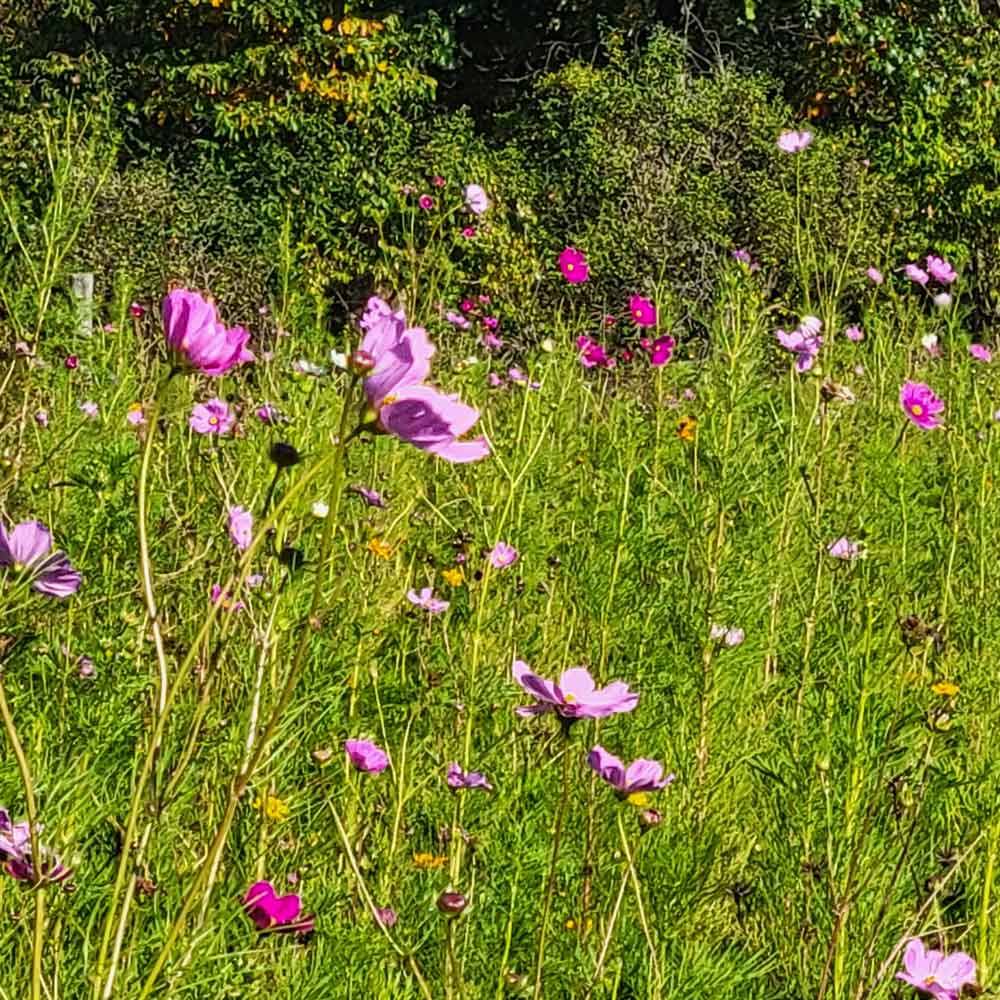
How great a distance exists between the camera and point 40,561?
2.70 feet

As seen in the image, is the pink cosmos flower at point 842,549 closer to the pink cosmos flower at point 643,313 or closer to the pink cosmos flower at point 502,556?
the pink cosmos flower at point 502,556

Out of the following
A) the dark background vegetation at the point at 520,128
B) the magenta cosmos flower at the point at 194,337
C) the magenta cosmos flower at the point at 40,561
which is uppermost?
the magenta cosmos flower at the point at 194,337

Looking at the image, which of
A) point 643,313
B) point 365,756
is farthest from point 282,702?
point 643,313

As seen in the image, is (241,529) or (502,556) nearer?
(241,529)

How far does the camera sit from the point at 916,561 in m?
2.42

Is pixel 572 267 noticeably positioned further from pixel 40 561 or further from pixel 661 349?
pixel 40 561

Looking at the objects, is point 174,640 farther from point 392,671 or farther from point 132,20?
point 132,20

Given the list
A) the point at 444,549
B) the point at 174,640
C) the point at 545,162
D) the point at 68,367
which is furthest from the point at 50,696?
the point at 545,162

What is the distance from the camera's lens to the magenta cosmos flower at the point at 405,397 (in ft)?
2.20

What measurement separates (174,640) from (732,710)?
30.1 inches

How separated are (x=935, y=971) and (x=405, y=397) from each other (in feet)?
2.34

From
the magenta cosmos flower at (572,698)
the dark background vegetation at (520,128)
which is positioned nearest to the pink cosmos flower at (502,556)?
the magenta cosmos flower at (572,698)

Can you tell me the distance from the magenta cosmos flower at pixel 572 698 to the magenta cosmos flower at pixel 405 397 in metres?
0.28

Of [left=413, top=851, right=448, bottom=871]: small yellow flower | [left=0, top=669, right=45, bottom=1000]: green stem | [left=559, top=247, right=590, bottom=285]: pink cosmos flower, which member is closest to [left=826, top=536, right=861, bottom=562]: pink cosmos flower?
[left=413, top=851, right=448, bottom=871]: small yellow flower
